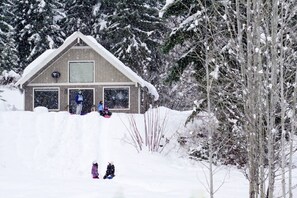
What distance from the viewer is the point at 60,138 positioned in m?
20.3

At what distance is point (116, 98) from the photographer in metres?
25.8

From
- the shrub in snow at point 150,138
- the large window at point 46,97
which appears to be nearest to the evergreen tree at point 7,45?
the large window at point 46,97

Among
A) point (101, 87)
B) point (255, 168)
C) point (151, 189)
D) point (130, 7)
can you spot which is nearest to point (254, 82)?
point (255, 168)

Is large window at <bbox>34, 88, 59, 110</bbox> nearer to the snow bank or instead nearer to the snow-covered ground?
the snow-covered ground

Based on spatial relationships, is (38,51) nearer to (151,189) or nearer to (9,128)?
(9,128)

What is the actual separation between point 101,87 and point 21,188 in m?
14.7

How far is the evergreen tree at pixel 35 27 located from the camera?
3350 centimetres

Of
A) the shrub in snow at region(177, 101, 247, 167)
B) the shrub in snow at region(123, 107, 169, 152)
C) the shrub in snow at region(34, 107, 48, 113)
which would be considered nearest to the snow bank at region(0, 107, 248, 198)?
the shrub in snow at region(123, 107, 169, 152)

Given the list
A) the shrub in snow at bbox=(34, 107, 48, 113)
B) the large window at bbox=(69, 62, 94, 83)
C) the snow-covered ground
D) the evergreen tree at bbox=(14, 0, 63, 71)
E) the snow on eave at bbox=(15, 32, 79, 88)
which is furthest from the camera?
the evergreen tree at bbox=(14, 0, 63, 71)

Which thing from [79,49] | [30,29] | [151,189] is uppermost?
[30,29]

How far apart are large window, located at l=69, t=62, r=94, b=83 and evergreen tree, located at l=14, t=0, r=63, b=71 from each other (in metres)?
8.09

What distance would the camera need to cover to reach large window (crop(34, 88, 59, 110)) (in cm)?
2592

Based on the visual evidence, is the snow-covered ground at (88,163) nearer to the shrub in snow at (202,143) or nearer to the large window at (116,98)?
the shrub in snow at (202,143)

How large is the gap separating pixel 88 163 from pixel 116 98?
8.20 m
